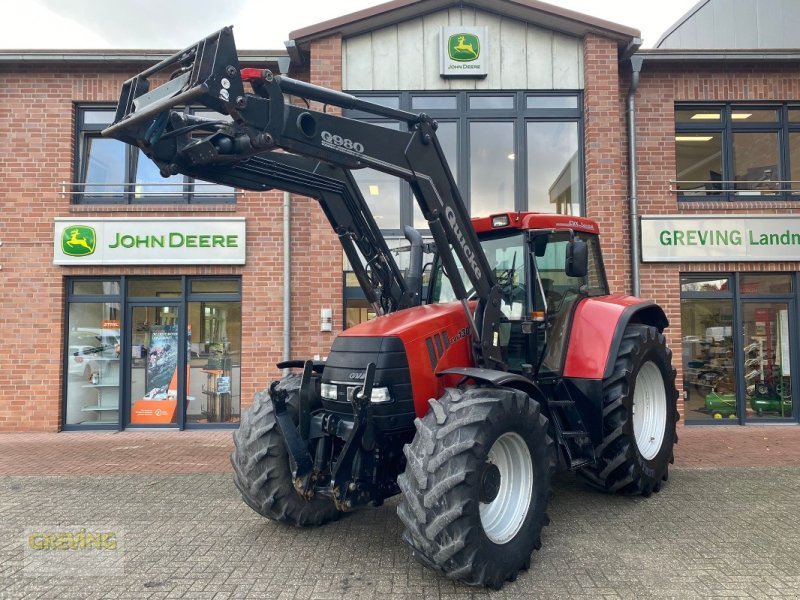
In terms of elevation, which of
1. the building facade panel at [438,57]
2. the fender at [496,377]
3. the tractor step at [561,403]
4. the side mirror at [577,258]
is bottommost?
the tractor step at [561,403]

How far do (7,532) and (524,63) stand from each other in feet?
28.2

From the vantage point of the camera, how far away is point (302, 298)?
870 centimetres

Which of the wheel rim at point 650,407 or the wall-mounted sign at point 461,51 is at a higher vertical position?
the wall-mounted sign at point 461,51

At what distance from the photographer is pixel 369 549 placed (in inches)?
157

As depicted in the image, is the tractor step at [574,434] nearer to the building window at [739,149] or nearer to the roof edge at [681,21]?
the building window at [739,149]

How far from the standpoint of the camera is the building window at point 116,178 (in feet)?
29.2

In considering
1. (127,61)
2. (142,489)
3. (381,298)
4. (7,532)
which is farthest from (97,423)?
(381,298)

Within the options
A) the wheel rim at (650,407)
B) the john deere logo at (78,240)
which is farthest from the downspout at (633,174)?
the john deere logo at (78,240)

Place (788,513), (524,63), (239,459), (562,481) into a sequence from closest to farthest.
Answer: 1. (239,459)
2. (788,513)
3. (562,481)
4. (524,63)

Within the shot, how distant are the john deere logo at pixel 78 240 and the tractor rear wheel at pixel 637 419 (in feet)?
25.5

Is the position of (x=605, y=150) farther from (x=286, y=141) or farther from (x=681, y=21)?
(x=681, y=21)

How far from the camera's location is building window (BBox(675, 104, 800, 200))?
8930 millimetres

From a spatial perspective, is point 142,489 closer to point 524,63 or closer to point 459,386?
point 459,386

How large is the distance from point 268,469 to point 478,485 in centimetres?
166
